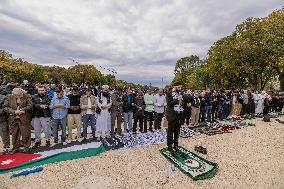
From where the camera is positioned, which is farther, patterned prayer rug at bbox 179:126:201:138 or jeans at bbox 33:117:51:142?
patterned prayer rug at bbox 179:126:201:138

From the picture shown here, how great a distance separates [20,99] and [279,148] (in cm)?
962

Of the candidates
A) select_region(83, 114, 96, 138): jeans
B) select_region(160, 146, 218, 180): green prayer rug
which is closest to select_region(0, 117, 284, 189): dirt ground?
select_region(160, 146, 218, 180): green prayer rug

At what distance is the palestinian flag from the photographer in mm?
7931

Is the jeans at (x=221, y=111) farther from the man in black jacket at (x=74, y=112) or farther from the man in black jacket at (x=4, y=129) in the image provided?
the man in black jacket at (x=4, y=129)

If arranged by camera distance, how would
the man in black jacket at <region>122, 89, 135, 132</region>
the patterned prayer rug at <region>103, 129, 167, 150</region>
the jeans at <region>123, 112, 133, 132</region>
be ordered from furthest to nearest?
1. the jeans at <region>123, 112, 133, 132</region>
2. the man in black jacket at <region>122, 89, 135, 132</region>
3. the patterned prayer rug at <region>103, 129, 167, 150</region>

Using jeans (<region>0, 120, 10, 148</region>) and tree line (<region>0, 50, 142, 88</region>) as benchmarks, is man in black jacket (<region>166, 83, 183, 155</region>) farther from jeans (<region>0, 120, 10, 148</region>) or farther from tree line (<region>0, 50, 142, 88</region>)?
tree line (<region>0, 50, 142, 88</region>)

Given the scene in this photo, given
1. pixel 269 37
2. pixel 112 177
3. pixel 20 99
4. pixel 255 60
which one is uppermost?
pixel 269 37

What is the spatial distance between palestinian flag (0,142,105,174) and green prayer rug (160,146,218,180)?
7.92 ft

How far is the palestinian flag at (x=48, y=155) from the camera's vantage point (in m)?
7.93

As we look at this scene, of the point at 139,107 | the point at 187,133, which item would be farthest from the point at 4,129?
the point at 187,133

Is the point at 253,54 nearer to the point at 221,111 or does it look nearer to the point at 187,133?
the point at 221,111

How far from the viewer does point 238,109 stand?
64.8 feet

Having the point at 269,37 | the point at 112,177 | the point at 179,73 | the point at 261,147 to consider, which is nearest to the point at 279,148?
the point at 261,147

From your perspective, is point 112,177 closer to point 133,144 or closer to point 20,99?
point 133,144
